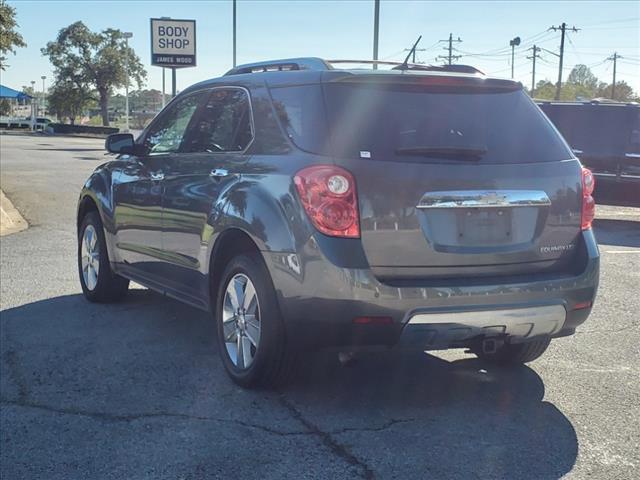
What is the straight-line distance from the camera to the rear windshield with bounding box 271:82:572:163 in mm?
4184

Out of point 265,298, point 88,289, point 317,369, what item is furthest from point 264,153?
point 88,289

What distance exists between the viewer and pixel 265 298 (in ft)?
14.3

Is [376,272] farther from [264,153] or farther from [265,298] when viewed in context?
[264,153]

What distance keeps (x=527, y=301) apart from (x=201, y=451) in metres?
1.84

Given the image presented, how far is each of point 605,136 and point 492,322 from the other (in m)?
10.1

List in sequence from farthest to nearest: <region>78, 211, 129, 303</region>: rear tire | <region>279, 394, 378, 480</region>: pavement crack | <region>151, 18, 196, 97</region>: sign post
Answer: <region>151, 18, 196, 97</region>: sign post < <region>78, 211, 129, 303</region>: rear tire < <region>279, 394, 378, 480</region>: pavement crack

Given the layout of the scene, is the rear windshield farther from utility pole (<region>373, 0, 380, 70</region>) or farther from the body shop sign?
the body shop sign

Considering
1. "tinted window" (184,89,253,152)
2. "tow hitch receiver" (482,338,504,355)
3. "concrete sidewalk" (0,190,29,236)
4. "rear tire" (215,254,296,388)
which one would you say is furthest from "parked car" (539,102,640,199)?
"rear tire" (215,254,296,388)

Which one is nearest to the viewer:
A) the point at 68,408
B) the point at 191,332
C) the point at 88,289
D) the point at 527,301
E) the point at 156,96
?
the point at 527,301

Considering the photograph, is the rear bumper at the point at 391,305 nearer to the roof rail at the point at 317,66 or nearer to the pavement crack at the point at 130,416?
the pavement crack at the point at 130,416

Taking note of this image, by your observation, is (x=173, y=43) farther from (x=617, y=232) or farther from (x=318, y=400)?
(x=318, y=400)

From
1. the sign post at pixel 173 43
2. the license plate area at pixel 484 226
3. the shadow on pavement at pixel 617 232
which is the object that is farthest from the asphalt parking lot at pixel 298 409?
the sign post at pixel 173 43

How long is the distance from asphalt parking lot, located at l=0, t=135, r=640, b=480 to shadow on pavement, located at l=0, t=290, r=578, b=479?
0.04 ft

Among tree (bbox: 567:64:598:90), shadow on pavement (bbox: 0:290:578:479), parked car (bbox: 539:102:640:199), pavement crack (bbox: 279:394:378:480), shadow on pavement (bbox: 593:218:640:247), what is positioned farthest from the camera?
tree (bbox: 567:64:598:90)
